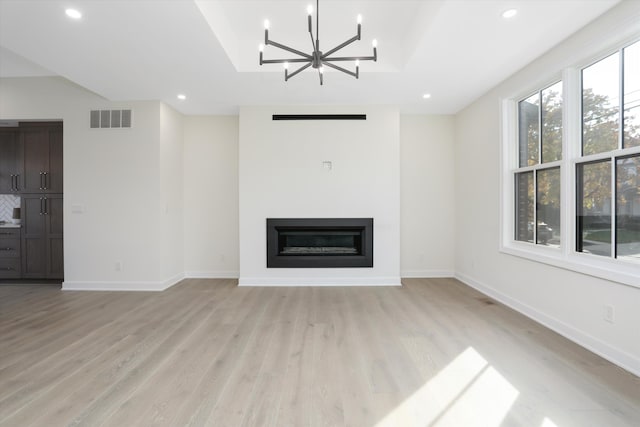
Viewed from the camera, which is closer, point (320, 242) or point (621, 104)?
point (621, 104)

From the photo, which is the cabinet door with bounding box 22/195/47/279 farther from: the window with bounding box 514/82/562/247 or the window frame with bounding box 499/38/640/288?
the window with bounding box 514/82/562/247

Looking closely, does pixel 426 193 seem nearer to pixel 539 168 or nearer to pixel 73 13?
pixel 539 168

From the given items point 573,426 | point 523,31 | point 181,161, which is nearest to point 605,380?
point 573,426

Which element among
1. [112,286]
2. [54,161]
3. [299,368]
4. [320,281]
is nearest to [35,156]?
[54,161]

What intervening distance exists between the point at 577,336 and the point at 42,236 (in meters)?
6.98

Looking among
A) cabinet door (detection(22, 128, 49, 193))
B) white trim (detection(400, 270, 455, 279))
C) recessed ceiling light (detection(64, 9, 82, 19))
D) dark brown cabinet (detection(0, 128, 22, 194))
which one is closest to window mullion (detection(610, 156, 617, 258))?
white trim (detection(400, 270, 455, 279))

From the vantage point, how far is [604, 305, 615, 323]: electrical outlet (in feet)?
7.43

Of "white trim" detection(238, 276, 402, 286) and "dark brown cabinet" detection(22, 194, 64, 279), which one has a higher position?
"dark brown cabinet" detection(22, 194, 64, 279)

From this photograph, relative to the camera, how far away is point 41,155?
460 centimetres

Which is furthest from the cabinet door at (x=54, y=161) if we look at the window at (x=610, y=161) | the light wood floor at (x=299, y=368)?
the window at (x=610, y=161)

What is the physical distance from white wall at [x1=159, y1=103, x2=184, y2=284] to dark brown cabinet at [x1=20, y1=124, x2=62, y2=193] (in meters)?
1.71

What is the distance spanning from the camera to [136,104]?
170 inches

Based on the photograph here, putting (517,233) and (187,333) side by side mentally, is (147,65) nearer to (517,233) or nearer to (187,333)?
(187,333)

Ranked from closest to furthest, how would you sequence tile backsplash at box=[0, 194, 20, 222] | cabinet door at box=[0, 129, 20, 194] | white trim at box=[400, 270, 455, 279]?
cabinet door at box=[0, 129, 20, 194]
tile backsplash at box=[0, 194, 20, 222]
white trim at box=[400, 270, 455, 279]
